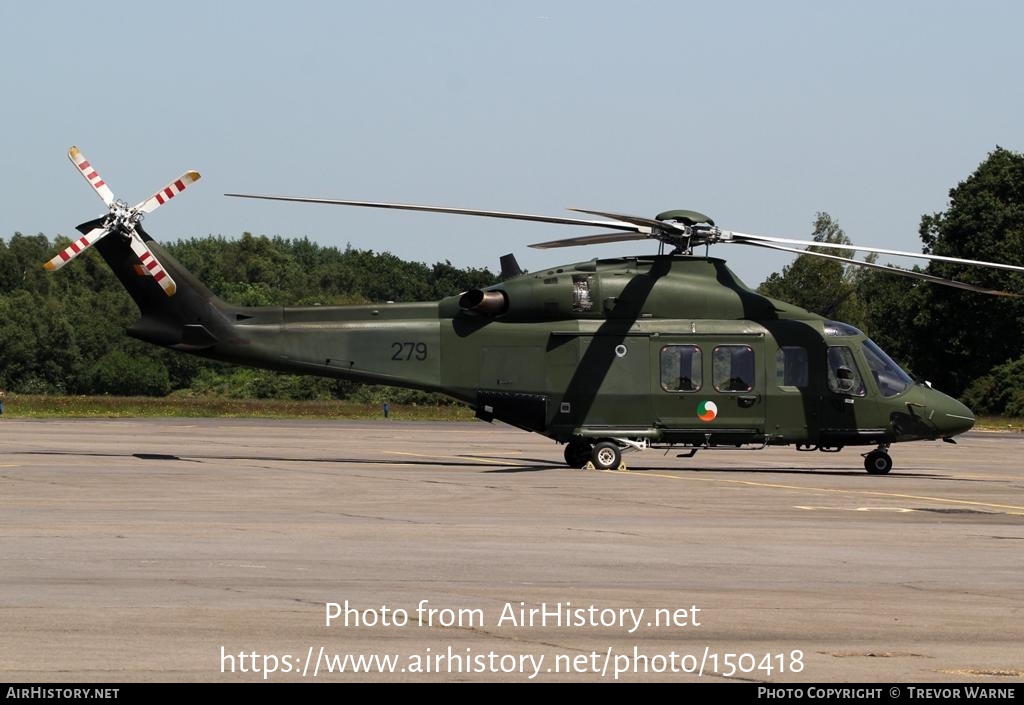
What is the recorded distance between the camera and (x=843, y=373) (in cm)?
2914

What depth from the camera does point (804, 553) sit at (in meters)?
15.7

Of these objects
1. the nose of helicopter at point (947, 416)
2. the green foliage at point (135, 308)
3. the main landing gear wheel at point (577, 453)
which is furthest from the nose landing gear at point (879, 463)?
the green foliage at point (135, 308)

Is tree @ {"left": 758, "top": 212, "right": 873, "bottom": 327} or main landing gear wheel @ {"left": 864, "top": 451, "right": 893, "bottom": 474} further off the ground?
tree @ {"left": 758, "top": 212, "right": 873, "bottom": 327}

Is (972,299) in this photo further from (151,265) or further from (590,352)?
(151,265)

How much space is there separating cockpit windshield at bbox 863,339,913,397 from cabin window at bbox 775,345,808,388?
5.05ft

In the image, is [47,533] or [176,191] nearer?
[47,533]

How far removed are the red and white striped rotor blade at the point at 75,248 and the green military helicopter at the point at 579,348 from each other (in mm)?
697

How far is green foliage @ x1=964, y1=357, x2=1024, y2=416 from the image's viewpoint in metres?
71.2

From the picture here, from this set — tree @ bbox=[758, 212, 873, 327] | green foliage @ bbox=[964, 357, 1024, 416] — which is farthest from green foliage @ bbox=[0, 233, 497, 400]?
green foliage @ bbox=[964, 357, 1024, 416]

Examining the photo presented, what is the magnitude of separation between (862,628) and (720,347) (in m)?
18.0

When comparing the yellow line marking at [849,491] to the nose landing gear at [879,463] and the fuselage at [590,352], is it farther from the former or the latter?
the nose landing gear at [879,463]

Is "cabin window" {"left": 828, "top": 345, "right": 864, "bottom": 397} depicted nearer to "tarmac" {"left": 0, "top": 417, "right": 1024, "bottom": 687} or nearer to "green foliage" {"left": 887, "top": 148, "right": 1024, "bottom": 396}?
"tarmac" {"left": 0, "top": 417, "right": 1024, "bottom": 687}
